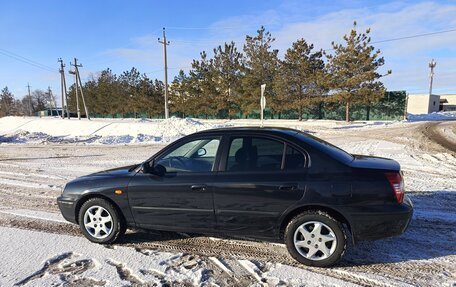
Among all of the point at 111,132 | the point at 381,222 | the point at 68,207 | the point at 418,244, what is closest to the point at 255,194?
the point at 381,222

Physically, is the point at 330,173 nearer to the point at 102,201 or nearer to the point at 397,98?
the point at 102,201

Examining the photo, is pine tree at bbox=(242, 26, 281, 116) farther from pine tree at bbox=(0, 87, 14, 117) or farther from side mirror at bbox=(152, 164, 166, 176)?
pine tree at bbox=(0, 87, 14, 117)

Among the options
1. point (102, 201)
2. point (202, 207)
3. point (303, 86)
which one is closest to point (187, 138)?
point (202, 207)

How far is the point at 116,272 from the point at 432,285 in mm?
3364

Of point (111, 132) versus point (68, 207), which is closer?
point (68, 207)

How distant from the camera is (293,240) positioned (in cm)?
390

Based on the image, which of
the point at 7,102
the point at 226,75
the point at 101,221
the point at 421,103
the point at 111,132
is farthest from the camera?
the point at 7,102

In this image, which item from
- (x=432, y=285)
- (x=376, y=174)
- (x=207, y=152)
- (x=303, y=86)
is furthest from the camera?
(x=303, y=86)

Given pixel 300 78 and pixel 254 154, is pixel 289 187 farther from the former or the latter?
pixel 300 78

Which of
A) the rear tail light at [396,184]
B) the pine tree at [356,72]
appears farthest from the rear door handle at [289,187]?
the pine tree at [356,72]

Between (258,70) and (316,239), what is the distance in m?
31.2

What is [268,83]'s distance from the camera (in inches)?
1331

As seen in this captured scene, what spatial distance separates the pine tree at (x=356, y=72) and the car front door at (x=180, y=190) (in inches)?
980

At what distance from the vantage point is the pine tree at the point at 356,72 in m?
26.6
